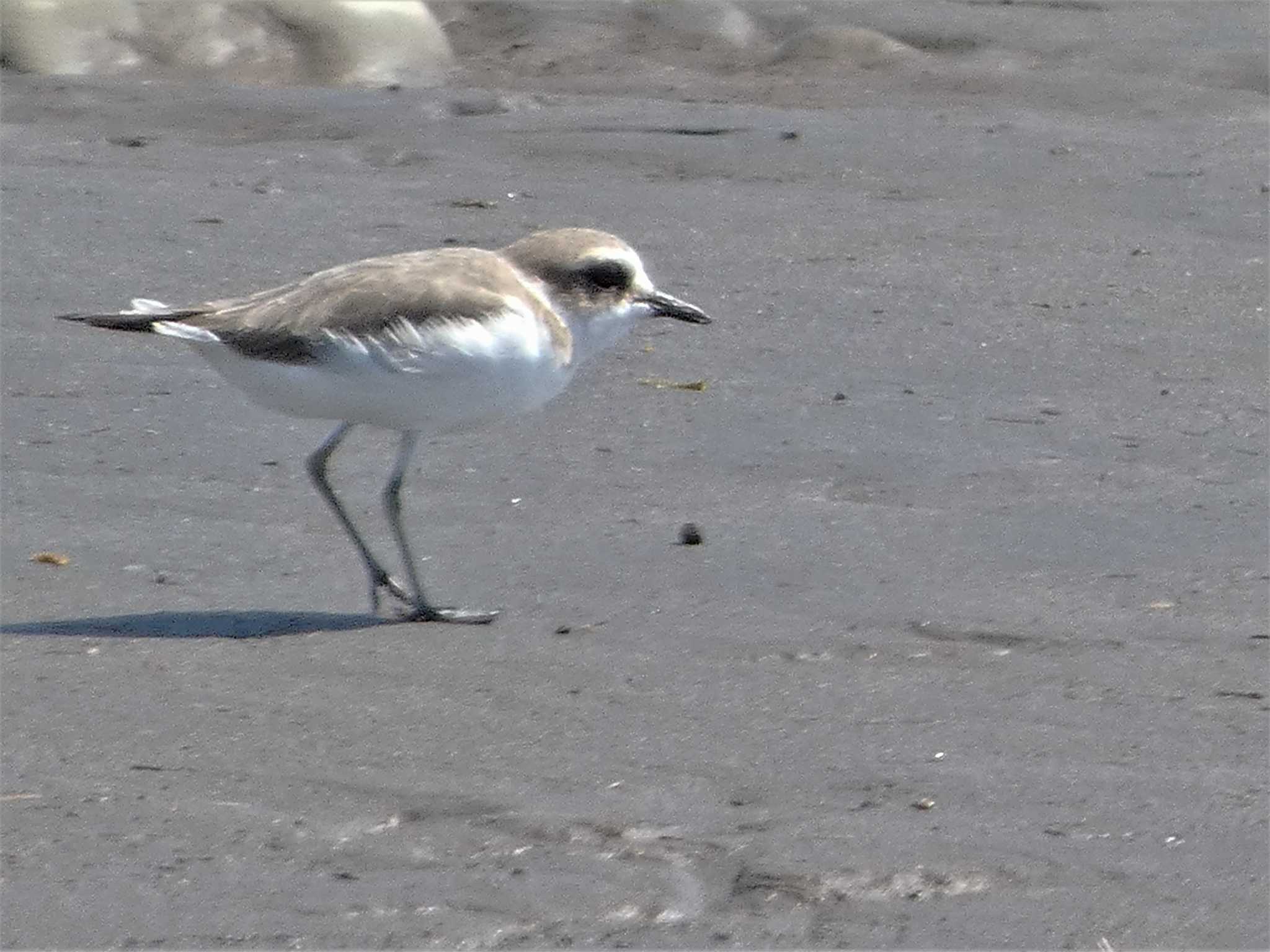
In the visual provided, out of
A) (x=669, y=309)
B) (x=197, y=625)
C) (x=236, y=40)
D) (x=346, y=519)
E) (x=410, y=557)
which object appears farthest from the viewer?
(x=236, y=40)

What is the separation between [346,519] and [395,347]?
49 centimetres

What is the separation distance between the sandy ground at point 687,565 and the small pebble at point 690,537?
0.25 ft

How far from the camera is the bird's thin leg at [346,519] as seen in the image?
481cm

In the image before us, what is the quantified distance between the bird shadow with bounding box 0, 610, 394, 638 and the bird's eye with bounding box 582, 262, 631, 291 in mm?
906

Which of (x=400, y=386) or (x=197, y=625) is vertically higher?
(x=400, y=386)

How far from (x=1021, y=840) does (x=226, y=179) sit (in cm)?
561

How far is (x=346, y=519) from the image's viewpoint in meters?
4.95

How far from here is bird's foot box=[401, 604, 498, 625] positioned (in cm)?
464

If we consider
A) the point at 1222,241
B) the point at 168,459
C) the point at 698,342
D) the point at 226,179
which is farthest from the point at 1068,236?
the point at 168,459

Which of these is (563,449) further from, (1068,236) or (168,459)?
(1068,236)

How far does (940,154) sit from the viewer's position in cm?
912

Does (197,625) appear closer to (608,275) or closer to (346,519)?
(346,519)

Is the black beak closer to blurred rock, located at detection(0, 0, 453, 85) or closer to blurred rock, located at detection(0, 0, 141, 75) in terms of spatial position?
blurred rock, located at detection(0, 0, 453, 85)

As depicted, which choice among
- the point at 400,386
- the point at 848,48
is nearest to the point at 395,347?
the point at 400,386
